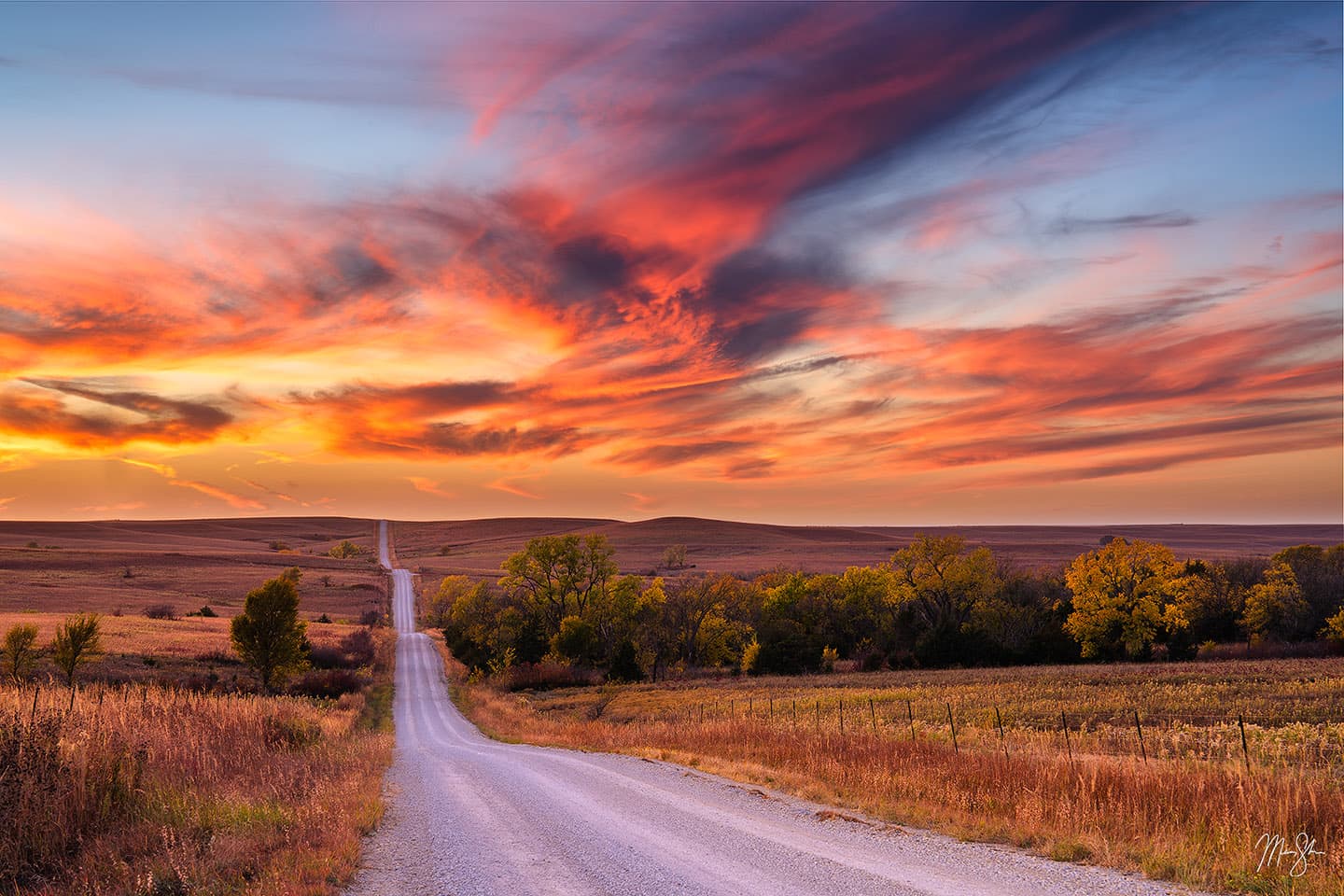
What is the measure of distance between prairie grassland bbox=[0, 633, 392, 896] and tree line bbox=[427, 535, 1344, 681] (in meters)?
55.9

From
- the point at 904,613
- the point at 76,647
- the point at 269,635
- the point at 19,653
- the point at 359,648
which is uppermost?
the point at 76,647

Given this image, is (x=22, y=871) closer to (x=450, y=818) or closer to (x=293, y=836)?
(x=293, y=836)

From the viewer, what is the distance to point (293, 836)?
11172 mm

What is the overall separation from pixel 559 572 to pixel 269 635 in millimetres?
36029

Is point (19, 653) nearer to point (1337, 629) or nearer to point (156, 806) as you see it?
point (156, 806)

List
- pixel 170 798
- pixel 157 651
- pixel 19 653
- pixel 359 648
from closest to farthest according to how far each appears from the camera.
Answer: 1. pixel 170 798
2. pixel 19 653
3. pixel 157 651
4. pixel 359 648

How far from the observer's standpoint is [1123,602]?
72.4 m

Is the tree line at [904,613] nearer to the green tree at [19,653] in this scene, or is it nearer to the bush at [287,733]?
the green tree at [19,653]

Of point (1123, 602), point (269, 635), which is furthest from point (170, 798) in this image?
point (1123, 602)

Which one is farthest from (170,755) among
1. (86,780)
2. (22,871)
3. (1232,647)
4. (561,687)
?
(1232,647)

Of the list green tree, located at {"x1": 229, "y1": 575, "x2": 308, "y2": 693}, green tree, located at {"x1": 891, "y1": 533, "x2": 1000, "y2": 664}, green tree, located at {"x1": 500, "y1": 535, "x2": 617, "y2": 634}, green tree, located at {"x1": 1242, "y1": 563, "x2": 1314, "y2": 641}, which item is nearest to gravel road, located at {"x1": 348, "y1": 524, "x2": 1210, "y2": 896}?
green tree, located at {"x1": 229, "y1": 575, "x2": 308, "y2": 693}

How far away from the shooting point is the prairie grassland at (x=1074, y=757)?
11.4m

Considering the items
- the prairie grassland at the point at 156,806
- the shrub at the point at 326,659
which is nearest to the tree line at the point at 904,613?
the shrub at the point at 326,659

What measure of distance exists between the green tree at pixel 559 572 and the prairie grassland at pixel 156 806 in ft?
226
